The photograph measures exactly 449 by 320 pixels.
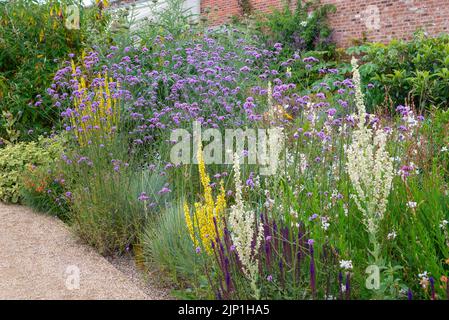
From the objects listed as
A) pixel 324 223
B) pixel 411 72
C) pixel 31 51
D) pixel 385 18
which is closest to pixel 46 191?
pixel 31 51

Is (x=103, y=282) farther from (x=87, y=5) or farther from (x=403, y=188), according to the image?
(x=87, y=5)

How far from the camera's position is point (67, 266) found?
4051 millimetres

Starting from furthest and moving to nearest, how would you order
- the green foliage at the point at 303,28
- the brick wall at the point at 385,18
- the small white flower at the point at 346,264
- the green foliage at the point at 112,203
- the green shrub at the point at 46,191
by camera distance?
the green foliage at the point at 303,28
the brick wall at the point at 385,18
the green shrub at the point at 46,191
the green foliage at the point at 112,203
the small white flower at the point at 346,264

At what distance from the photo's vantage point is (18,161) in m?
6.38

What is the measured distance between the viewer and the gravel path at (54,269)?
3547mm

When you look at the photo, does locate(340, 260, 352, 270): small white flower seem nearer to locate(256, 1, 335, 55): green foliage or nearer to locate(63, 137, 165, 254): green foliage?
locate(63, 137, 165, 254): green foliage

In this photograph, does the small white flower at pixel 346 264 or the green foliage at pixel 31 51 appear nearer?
the small white flower at pixel 346 264

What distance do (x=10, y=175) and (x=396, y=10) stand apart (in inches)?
338

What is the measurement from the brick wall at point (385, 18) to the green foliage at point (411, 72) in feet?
4.02

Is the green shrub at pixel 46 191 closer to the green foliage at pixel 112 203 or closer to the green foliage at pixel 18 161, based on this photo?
the green foliage at pixel 18 161

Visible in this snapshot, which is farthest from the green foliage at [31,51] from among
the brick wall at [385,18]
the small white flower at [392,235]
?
the small white flower at [392,235]

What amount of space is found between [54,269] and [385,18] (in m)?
9.63

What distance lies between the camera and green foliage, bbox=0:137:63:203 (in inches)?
240

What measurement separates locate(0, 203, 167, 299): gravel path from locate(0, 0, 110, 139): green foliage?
2.75 m
